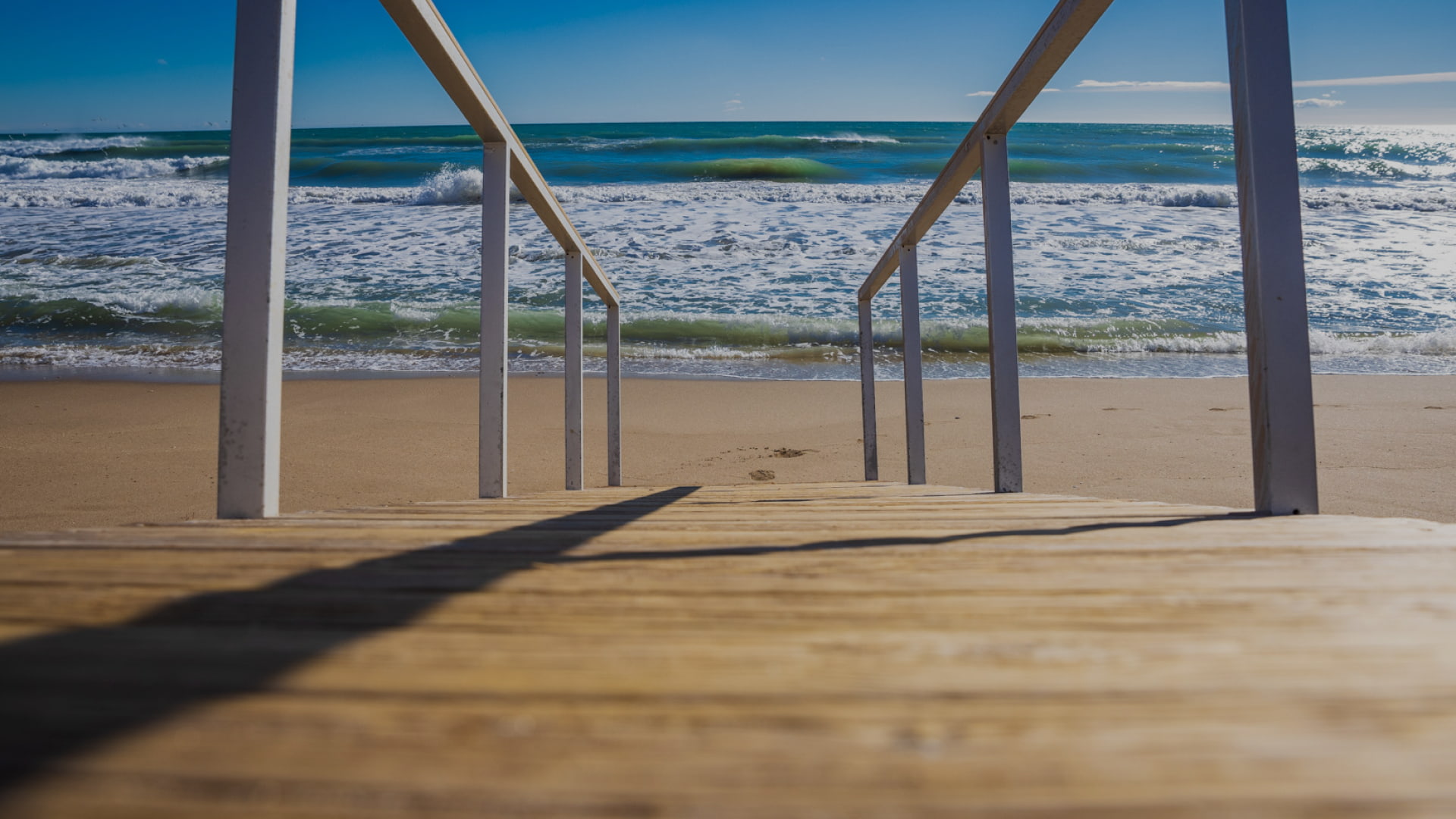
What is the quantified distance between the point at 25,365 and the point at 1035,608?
7463mm

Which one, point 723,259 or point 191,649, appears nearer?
point 191,649

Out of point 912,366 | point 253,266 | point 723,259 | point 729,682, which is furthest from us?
point 723,259

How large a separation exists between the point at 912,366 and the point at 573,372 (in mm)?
1150

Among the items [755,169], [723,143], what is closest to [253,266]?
[755,169]

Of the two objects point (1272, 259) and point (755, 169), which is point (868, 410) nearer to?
point (1272, 259)

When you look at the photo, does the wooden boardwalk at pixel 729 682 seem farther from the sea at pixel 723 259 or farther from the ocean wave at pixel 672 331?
the ocean wave at pixel 672 331

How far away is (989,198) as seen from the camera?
1774 mm

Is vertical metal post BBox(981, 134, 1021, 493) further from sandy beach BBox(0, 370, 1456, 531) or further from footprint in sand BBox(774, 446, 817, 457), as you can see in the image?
footprint in sand BBox(774, 446, 817, 457)

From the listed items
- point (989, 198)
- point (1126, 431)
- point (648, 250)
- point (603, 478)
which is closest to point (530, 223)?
point (648, 250)

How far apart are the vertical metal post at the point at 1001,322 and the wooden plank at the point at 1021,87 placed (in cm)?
6

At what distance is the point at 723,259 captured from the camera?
9.34 m

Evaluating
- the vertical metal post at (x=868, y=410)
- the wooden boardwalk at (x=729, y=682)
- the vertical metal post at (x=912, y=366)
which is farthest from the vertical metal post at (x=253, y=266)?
the vertical metal post at (x=868, y=410)

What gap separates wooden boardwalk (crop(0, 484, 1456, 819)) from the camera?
318 mm

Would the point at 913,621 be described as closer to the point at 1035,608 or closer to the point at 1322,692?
the point at 1035,608
